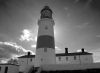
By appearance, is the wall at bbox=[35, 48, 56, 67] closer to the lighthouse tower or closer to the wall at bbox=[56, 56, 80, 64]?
the lighthouse tower

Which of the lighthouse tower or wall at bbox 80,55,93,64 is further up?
the lighthouse tower

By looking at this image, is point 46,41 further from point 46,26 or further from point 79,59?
point 79,59

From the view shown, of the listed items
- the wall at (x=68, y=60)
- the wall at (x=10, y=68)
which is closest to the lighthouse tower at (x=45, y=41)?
the wall at (x=10, y=68)

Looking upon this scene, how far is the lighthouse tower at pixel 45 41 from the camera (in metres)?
16.6

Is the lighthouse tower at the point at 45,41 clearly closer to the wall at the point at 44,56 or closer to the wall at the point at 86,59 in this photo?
the wall at the point at 44,56

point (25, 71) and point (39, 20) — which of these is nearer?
point (25, 71)

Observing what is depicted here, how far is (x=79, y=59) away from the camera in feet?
99.4

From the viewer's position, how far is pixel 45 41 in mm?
17297

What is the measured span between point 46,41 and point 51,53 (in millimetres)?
2293

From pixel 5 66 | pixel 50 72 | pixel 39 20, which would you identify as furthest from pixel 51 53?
pixel 5 66

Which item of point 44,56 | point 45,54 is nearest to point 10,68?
point 44,56

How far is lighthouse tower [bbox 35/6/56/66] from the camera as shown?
655 inches

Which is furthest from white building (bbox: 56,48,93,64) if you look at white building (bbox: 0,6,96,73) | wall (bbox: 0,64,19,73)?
wall (bbox: 0,64,19,73)

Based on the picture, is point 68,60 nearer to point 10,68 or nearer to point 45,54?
point 45,54
